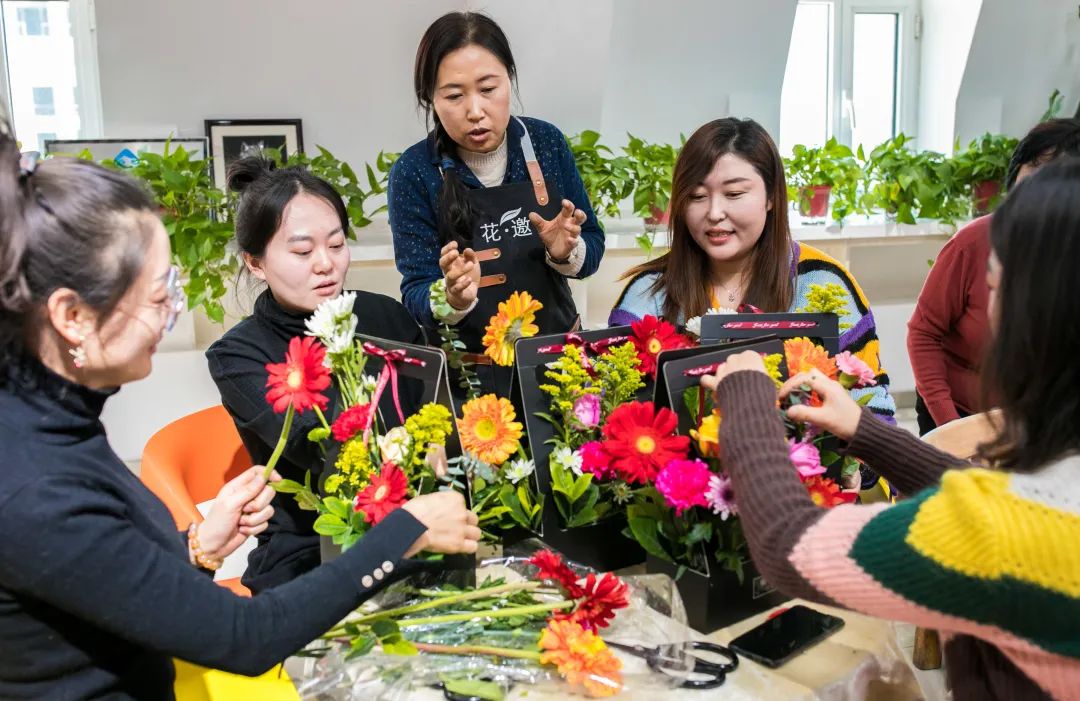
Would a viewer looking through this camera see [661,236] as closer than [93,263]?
No

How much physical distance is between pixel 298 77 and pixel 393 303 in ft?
5.33

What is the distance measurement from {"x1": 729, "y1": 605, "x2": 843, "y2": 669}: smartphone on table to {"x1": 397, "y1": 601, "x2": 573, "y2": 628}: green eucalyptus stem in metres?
0.24

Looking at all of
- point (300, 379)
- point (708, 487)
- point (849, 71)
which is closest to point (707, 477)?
point (708, 487)

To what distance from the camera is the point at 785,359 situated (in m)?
1.28

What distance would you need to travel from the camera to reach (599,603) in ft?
3.54

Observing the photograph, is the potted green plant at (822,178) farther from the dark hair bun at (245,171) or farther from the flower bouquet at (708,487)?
the flower bouquet at (708,487)

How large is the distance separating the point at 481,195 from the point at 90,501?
1349 mm

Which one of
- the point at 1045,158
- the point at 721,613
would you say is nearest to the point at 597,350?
the point at 721,613

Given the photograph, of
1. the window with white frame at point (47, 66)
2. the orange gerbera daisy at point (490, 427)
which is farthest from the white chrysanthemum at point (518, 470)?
the window with white frame at point (47, 66)

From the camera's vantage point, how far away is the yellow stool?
1077 mm

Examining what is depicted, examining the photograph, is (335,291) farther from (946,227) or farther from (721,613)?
(946,227)

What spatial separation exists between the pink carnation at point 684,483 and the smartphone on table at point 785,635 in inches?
7.1

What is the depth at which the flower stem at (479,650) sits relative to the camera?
1.06m

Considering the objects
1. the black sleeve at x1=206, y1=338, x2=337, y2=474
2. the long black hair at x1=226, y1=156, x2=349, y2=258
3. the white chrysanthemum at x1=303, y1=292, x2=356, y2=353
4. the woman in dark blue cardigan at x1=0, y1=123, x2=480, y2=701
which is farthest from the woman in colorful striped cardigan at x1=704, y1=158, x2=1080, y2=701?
the long black hair at x1=226, y1=156, x2=349, y2=258
